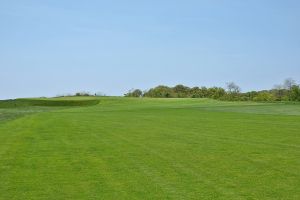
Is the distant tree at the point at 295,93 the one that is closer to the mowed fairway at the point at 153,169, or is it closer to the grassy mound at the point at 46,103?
the grassy mound at the point at 46,103

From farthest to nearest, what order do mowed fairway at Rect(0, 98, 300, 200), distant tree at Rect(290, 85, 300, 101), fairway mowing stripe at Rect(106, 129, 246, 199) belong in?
distant tree at Rect(290, 85, 300, 101), mowed fairway at Rect(0, 98, 300, 200), fairway mowing stripe at Rect(106, 129, 246, 199)

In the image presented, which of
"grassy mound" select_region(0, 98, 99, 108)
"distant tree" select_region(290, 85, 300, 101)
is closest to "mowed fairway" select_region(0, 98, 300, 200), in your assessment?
"grassy mound" select_region(0, 98, 99, 108)

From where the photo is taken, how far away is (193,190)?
11.2m

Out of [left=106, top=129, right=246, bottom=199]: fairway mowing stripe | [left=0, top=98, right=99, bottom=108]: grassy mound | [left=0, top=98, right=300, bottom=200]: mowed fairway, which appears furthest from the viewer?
[left=0, top=98, right=99, bottom=108]: grassy mound

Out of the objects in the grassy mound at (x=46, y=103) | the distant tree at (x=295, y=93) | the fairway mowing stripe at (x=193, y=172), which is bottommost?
the fairway mowing stripe at (x=193, y=172)

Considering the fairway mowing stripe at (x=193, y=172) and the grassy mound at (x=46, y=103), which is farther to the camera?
the grassy mound at (x=46, y=103)

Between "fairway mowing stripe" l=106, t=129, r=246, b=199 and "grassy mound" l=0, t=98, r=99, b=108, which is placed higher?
"grassy mound" l=0, t=98, r=99, b=108

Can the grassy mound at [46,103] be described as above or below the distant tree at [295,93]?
below

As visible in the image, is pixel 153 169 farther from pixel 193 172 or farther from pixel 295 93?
pixel 295 93

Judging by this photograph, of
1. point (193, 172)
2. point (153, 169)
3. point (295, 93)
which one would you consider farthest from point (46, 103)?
point (193, 172)

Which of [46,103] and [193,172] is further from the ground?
[46,103]

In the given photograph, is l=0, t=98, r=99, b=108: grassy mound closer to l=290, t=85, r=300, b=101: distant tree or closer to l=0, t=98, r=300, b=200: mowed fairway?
l=290, t=85, r=300, b=101: distant tree

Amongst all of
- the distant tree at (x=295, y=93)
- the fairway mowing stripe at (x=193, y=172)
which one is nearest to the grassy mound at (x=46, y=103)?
the distant tree at (x=295, y=93)

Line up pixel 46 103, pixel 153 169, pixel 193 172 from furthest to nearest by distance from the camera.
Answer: pixel 46 103
pixel 153 169
pixel 193 172
